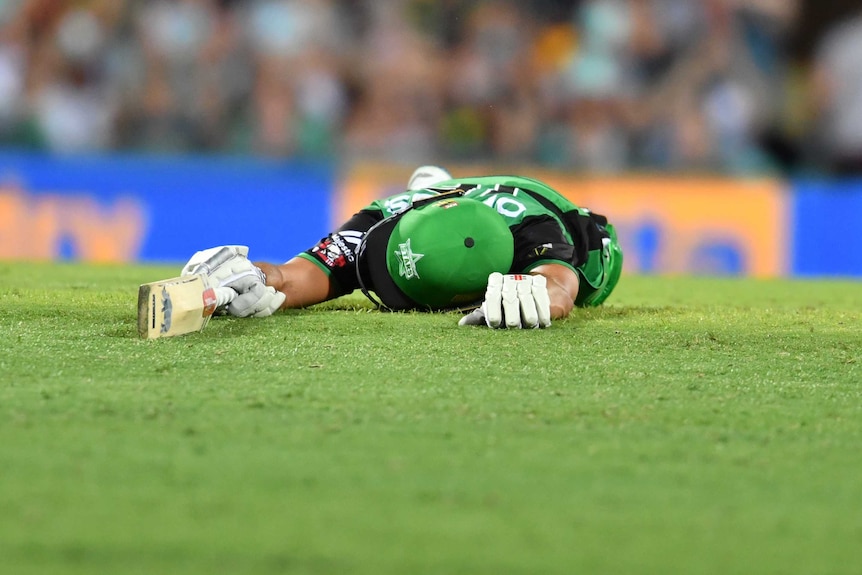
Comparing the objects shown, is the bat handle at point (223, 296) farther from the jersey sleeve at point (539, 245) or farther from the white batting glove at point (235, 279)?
the jersey sleeve at point (539, 245)

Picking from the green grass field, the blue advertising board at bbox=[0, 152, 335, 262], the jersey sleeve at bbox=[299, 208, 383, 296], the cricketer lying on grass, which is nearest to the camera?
the green grass field

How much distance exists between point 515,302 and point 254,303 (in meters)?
0.74

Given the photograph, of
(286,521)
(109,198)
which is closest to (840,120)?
(109,198)

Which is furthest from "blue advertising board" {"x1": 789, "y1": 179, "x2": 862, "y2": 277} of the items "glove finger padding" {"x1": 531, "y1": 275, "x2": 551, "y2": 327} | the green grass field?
"glove finger padding" {"x1": 531, "y1": 275, "x2": 551, "y2": 327}

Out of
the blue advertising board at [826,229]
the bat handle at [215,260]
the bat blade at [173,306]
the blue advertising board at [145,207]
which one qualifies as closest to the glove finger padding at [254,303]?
the bat handle at [215,260]

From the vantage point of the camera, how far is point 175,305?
281cm

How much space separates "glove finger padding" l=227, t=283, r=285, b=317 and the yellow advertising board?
4.20 meters

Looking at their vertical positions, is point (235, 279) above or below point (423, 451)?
above

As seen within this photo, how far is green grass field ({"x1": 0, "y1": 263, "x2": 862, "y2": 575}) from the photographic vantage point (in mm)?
1244

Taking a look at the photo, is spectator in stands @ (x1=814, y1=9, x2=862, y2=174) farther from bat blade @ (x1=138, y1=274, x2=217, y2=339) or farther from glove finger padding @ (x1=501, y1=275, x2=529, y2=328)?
bat blade @ (x1=138, y1=274, x2=217, y2=339)

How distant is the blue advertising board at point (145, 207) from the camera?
297 inches

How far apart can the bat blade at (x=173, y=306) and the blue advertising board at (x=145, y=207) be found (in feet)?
14.9

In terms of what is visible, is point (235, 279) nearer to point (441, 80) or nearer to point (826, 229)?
point (826, 229)

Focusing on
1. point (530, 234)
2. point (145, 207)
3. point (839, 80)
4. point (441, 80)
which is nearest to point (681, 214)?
point (839, 80)
